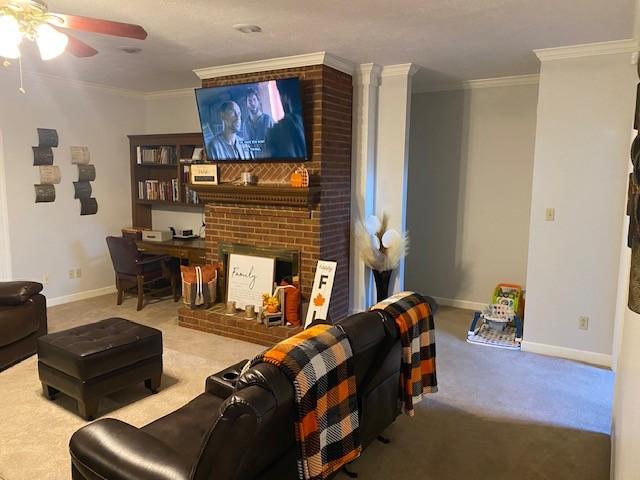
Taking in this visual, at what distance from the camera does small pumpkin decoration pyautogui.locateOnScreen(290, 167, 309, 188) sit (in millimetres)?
4125

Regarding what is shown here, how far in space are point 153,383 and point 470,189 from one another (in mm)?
3724

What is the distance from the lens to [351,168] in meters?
4.67

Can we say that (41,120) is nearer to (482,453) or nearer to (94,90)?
(94,90)

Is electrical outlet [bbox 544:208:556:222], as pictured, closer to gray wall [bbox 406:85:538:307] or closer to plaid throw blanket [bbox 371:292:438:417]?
gray wall [bbox 406:85:538:307]

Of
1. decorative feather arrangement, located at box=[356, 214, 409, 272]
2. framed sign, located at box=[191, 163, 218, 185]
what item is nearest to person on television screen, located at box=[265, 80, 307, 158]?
framed sign, located at box=[191, 163, 218, 185]

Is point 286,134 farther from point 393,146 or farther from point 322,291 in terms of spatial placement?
point 322,291

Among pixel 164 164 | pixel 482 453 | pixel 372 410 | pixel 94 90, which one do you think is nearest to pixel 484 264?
pixel 482 453

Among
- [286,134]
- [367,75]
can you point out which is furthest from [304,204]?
[367,75]

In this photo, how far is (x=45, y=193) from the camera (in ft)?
16.7

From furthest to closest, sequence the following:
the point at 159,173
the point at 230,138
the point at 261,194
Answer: the point at 159,173
the point at 230,138
the point at 261,194

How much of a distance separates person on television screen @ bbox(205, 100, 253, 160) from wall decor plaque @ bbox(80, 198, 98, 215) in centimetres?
192

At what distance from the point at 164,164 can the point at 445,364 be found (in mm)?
3951

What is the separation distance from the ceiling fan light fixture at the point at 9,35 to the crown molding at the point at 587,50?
11.4ft

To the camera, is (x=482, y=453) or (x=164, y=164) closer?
(x=482, y=453)
